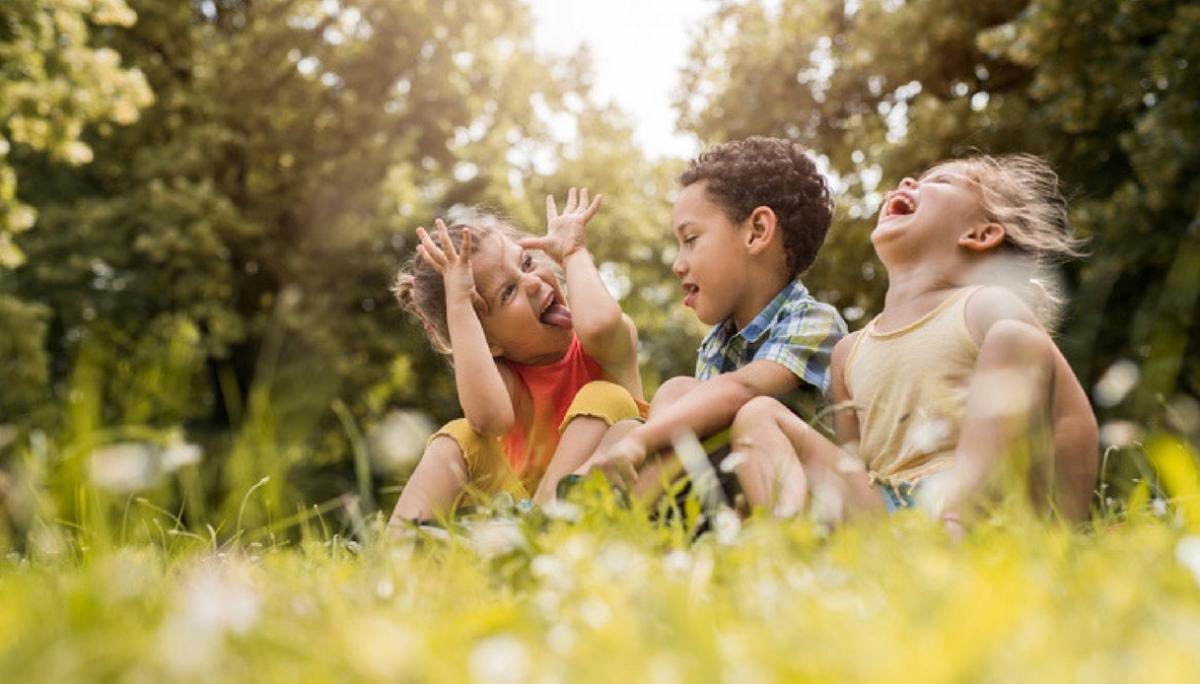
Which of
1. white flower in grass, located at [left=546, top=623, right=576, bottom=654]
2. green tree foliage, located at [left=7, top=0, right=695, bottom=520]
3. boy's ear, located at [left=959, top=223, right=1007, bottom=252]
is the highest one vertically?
white flower in grass, located at [left=546, top=623, right=576, bottom=654]

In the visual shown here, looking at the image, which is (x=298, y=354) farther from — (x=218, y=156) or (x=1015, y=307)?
(x=1015, y=307)

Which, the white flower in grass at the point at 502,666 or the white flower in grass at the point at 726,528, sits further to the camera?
the white flower in grass at the point at 726,528

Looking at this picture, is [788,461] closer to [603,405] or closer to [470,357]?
[603,405]

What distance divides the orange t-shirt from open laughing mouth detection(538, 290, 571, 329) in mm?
75

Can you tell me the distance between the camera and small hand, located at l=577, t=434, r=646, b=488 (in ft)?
10.1

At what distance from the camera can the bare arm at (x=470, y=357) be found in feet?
12.6

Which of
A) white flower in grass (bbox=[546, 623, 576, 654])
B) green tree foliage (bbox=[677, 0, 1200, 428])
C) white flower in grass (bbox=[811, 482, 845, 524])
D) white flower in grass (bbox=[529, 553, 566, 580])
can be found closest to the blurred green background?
green tree foliage (bbox=[677, 0, 1200, 428])

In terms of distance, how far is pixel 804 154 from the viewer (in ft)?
14.1

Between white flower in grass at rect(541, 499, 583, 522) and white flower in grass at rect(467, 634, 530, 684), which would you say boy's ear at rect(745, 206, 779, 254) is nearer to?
white flower in grass at rect(541, 499, 583, 522)

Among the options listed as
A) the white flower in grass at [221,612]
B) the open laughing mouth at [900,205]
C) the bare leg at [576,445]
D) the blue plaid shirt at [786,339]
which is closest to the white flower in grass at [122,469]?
the white flower in grass at [221,612]

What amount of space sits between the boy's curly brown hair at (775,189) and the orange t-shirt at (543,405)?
70 centimetres

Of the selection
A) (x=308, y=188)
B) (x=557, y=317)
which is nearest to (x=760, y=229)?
(x=557, y=317)

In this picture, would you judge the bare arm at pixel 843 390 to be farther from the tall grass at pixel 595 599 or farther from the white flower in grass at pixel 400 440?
the white flower in grass at pixel 400 440

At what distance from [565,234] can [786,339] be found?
86 cm
